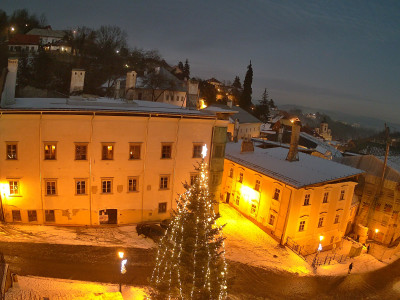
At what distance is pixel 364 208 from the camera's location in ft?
123

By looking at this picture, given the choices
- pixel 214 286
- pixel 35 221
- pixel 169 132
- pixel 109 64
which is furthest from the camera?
pixel 109 64

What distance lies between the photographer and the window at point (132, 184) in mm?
25766

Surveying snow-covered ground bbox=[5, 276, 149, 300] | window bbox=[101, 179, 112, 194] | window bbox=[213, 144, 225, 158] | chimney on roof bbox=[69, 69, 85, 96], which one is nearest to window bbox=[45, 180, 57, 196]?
window bbox=[101, 179, 112, 194]

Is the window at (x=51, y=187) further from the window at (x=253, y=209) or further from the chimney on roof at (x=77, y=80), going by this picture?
the window at (x=253, y=209)

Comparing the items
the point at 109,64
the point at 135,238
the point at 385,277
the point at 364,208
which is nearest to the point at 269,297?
the point at 135,238

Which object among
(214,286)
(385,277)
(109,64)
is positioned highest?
(109,64)

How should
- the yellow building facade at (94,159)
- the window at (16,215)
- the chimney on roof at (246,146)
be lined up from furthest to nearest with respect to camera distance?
the chimney on roof at (246,146) → the window at (16,215) → the yellow building facade at (94,159)

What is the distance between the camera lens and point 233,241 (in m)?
26.7

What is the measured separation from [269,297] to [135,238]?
11.3 m

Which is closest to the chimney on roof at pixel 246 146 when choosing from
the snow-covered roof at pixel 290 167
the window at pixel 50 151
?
the snow-covered roof at pixel 290 167

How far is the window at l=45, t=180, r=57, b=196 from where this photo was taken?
77.5 ft

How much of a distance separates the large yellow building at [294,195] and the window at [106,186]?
48.1 feet

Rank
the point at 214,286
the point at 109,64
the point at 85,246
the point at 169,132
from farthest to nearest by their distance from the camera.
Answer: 1. the point at 109,64
2. the point at 169,132
3. the point at 85,246
4. the point at 214,286

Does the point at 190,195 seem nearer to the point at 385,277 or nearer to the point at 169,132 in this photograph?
the point at 169,132
